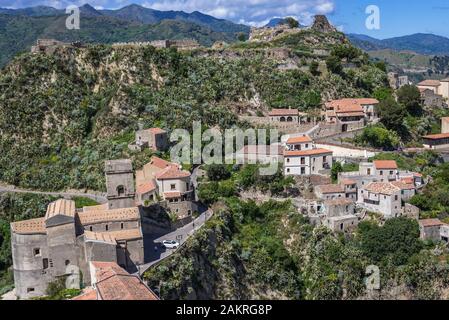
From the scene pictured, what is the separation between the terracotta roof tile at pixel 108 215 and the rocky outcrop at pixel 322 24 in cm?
6401

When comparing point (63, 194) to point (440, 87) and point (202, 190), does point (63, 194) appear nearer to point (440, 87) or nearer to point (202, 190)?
point (202, 190)

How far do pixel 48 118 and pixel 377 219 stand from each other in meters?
41.0

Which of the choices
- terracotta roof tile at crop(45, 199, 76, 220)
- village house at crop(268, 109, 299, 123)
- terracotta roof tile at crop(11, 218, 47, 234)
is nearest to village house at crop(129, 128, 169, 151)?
village house at crop(268, 109, 299, 123)

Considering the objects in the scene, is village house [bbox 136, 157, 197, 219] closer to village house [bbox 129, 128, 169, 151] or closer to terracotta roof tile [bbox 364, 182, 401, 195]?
village house [bbox 129, 128, 169, 151]

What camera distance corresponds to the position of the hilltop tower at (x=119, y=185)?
39.4 m

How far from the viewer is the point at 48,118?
66438 millimetres

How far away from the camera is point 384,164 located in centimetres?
5072

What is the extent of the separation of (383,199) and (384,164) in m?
5.03

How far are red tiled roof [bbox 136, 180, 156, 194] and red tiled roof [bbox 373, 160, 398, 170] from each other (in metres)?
20.6

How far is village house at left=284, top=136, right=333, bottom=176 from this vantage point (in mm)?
50844

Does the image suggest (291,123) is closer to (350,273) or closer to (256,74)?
(256,74)

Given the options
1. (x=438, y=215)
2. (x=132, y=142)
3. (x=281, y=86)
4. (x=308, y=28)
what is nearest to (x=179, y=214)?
(x=132, y=142)

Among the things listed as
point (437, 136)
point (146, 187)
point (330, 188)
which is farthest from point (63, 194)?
point (437, 136)

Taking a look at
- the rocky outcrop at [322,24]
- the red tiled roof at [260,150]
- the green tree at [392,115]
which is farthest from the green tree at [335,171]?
the rocky outcrop at [322,24]
